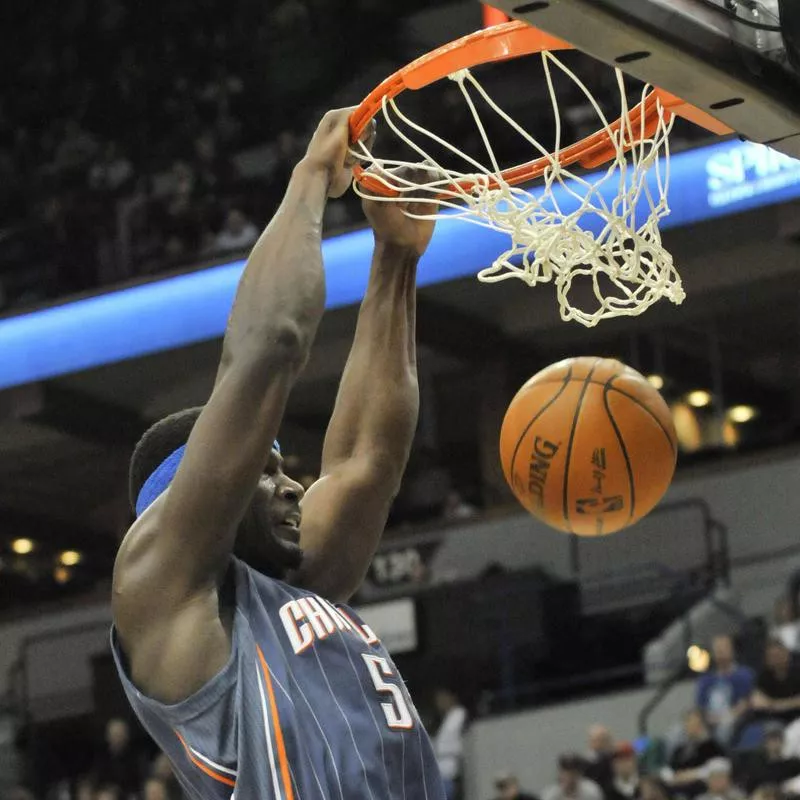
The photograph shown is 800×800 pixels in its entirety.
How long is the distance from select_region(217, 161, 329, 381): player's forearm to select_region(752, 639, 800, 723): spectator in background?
686 centimetres

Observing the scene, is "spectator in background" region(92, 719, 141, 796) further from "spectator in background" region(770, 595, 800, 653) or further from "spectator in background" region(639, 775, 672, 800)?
"spectator in background" region(770, 595, 800, 653)

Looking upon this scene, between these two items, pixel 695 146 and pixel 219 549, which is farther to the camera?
pixel 695 146

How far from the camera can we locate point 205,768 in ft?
9.11

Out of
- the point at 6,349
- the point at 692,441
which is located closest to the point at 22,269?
the point at 6,349

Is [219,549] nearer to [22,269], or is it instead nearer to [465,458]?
[22,269]

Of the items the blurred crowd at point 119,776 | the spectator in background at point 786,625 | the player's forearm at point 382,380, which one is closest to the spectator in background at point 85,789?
the blurred crowd at point 119,776

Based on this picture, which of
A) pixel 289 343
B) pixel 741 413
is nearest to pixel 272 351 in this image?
pixel 289 343

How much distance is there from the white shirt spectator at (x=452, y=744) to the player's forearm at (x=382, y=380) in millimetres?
7646

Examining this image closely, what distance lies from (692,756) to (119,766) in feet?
14.4

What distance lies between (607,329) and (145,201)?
12.0 feet

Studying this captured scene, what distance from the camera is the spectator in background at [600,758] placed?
948 cm

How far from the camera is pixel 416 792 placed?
285cm

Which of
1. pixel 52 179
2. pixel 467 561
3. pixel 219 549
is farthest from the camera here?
pixel 52 179

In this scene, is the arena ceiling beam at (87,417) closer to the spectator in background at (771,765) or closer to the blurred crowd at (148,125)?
the blurred crowd at (148,125)
